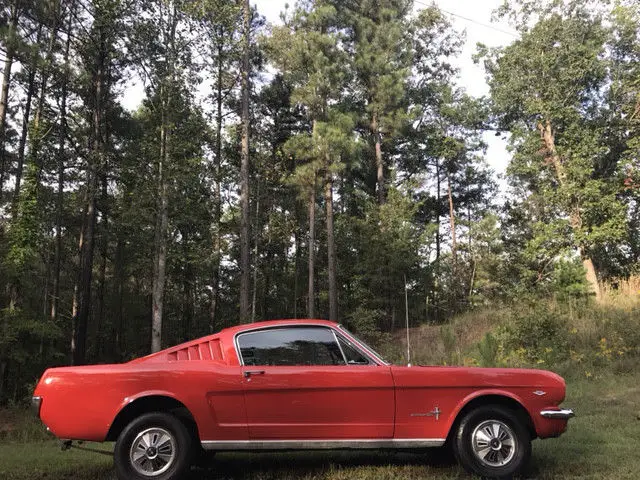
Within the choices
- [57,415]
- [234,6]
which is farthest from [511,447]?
[234,6]

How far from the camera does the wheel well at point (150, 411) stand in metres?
4.70

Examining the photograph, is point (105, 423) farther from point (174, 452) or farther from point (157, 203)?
point (157, 203)

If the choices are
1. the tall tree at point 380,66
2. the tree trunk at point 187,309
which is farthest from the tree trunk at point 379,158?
the tree trunk at point 187,309

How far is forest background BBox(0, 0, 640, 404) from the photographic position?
17.1m

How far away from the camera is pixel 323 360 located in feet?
16.3

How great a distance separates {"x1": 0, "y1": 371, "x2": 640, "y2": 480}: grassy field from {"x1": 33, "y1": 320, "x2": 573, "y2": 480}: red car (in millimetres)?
410

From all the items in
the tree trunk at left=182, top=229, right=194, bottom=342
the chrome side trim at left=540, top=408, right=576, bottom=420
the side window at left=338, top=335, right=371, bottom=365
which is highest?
the tree trunk at left=182, top=229, right=194, bottom=342

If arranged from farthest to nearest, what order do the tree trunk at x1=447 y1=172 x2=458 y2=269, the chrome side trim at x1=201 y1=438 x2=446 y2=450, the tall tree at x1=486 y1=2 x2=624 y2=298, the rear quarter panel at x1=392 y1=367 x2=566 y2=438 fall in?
the tree trunk at x1=447 y1=172 x2=458 y2=269 → the tall tree at x1=486 y1=2 x2=624 y2=298 → the rear quarter panel at x1=392 y1=367 x2=566 y2=438 → the chrome side trim at x1=201 y1=438 x2=446 y2=450

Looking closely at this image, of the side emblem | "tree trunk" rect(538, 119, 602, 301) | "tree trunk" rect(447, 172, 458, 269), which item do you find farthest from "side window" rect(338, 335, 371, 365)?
"tree trunk" rect(447, 172, 458, 269)

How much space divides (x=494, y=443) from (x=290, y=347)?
2.22m

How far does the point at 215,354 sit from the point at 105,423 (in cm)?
116

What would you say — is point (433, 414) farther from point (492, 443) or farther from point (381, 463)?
point (381, 463)

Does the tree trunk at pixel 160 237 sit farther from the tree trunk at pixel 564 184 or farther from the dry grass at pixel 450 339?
the tree trunk at pixel 564 184

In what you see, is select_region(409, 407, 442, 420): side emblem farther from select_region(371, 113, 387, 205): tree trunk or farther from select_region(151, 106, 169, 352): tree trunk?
select_region(371, 113, 387, 205): tree trunk
